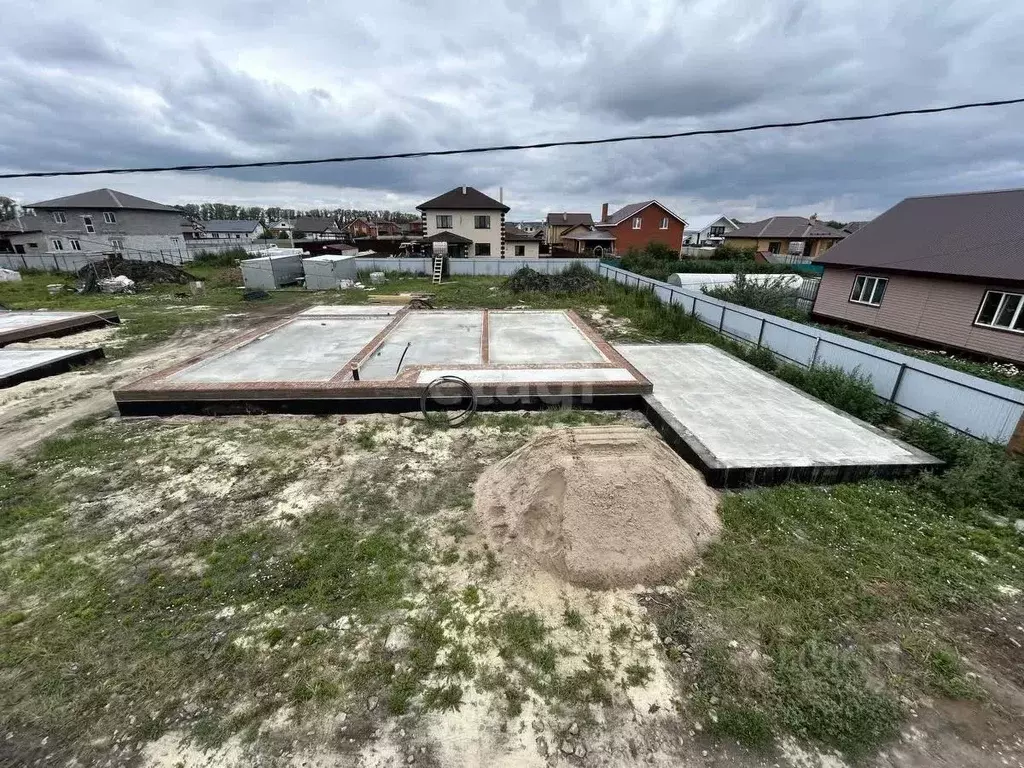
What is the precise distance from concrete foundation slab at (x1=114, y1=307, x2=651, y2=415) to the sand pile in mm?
2446

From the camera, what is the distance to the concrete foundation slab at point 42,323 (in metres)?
11.0

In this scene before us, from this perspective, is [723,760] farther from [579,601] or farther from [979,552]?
[979,552]

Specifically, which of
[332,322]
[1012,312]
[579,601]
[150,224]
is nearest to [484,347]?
[332,322]

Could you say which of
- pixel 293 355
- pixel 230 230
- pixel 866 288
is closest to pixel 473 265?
pixel 293 355

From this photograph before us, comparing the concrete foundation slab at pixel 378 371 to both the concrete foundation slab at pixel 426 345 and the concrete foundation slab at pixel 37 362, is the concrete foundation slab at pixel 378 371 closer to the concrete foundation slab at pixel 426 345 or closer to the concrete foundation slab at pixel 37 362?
the concrete foundation slab at pixel 426 345

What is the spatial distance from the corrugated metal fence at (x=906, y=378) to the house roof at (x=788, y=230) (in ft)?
116

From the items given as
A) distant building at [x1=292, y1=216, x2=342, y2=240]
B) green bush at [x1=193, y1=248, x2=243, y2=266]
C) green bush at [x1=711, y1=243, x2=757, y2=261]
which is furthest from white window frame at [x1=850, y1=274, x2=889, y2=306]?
distant building at [x1=292, y1=216, x2=342, y2=240]

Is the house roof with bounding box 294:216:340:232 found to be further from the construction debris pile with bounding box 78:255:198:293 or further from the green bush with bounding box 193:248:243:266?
the construction debris pile with bounding box 78:255:198:293

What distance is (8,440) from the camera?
6.30 m

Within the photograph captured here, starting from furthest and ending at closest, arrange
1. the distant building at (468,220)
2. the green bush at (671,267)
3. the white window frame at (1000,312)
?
the distant building at (468,220) < the green bush at (671,267) < the white window frame at (1000,312)

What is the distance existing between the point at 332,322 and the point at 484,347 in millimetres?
5644

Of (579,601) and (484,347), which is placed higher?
(484,347)

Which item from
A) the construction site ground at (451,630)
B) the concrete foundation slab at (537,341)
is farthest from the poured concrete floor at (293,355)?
the concrete foundation slab at (537,341)

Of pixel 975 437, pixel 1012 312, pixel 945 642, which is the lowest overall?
pixel 945 642
